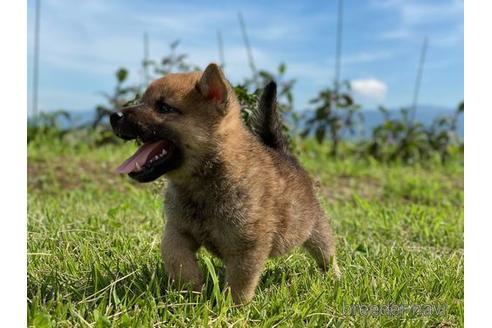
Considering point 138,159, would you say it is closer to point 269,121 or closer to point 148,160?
point 148,160

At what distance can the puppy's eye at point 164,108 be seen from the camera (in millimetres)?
2951

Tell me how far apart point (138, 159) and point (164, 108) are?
0.26 meters

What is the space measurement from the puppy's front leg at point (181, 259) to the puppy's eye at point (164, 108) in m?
0.54

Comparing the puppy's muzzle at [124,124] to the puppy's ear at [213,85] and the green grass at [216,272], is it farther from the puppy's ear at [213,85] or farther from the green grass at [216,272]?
the green grass at [216,272]

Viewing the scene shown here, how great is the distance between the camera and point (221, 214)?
9.77 feet

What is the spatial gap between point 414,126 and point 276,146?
572cm

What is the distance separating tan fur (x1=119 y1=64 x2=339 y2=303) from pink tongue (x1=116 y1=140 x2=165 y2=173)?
0.11 metres

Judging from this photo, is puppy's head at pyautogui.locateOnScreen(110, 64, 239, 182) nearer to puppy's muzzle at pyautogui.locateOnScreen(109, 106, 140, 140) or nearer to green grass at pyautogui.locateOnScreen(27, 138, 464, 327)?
puppy's muzzle at pyautogui.locateOnScreen(109, 106, 140, 140)

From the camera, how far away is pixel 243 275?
293cm

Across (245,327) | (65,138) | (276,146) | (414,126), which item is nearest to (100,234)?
(276,146)

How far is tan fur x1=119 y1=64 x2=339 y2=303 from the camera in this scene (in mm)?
2951
